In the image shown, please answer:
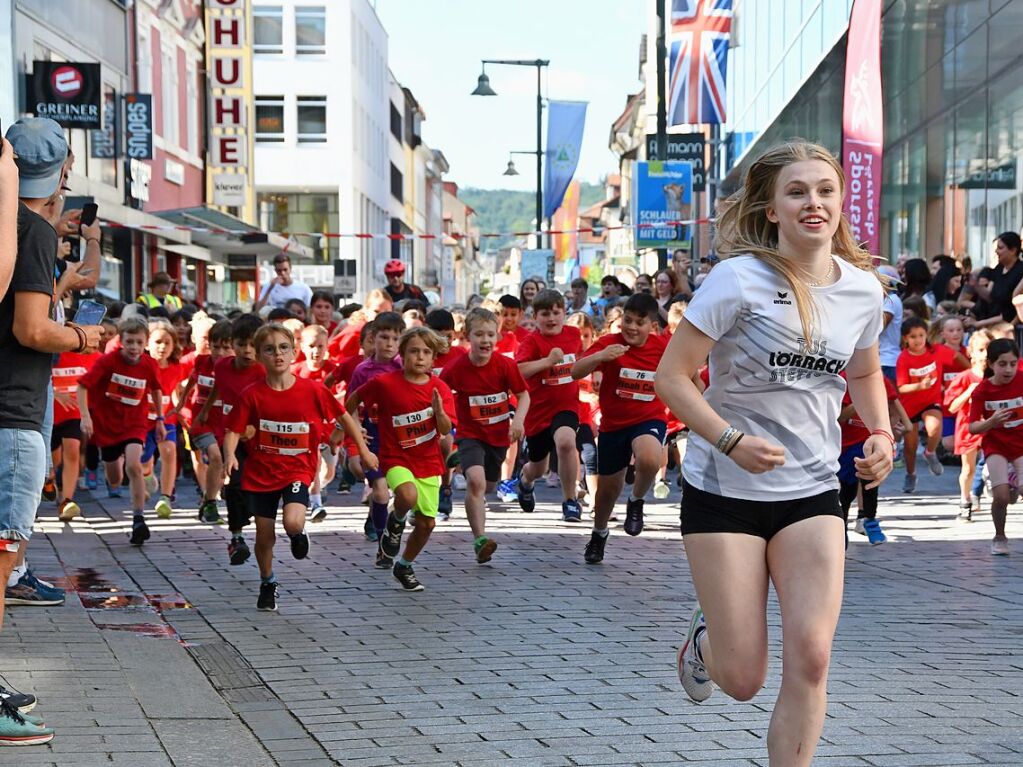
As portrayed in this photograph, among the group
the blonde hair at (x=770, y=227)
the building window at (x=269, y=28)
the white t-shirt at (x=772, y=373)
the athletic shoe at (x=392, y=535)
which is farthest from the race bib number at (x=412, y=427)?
the building window at (x=269, y=28)

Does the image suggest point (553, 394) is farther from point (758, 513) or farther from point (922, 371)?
point (758, 513)

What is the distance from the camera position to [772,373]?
4.65 meters

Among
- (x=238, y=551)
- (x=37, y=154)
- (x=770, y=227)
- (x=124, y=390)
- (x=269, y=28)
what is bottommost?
(x=238, y=551)

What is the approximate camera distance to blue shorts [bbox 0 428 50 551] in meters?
5.48

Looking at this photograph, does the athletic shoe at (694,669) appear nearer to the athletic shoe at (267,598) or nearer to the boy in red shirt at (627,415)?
the athletic shoe at (267,598)

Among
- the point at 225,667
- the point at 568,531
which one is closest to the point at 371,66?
the point at 568,531

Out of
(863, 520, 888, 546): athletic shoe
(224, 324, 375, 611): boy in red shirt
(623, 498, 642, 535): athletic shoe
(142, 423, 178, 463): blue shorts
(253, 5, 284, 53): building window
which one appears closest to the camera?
(224, 324, 375, 611): boy in red shirt

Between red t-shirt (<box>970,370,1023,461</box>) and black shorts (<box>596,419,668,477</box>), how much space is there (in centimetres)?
220

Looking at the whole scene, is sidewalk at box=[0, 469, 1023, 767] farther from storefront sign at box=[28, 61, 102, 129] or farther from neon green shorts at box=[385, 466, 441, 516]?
storefront sign at box=[28, 61, 102, 129]

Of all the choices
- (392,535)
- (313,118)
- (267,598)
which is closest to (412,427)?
(392,535)

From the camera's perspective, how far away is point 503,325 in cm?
1727

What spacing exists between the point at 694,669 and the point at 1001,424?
21.7 feet

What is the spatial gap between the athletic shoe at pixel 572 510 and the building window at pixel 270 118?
180 feet

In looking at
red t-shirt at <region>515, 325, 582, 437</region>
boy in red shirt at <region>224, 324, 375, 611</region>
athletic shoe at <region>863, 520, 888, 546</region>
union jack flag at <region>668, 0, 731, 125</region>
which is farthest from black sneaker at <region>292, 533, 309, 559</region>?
union jack flag at <region>668, 0, 731, 125</region>
